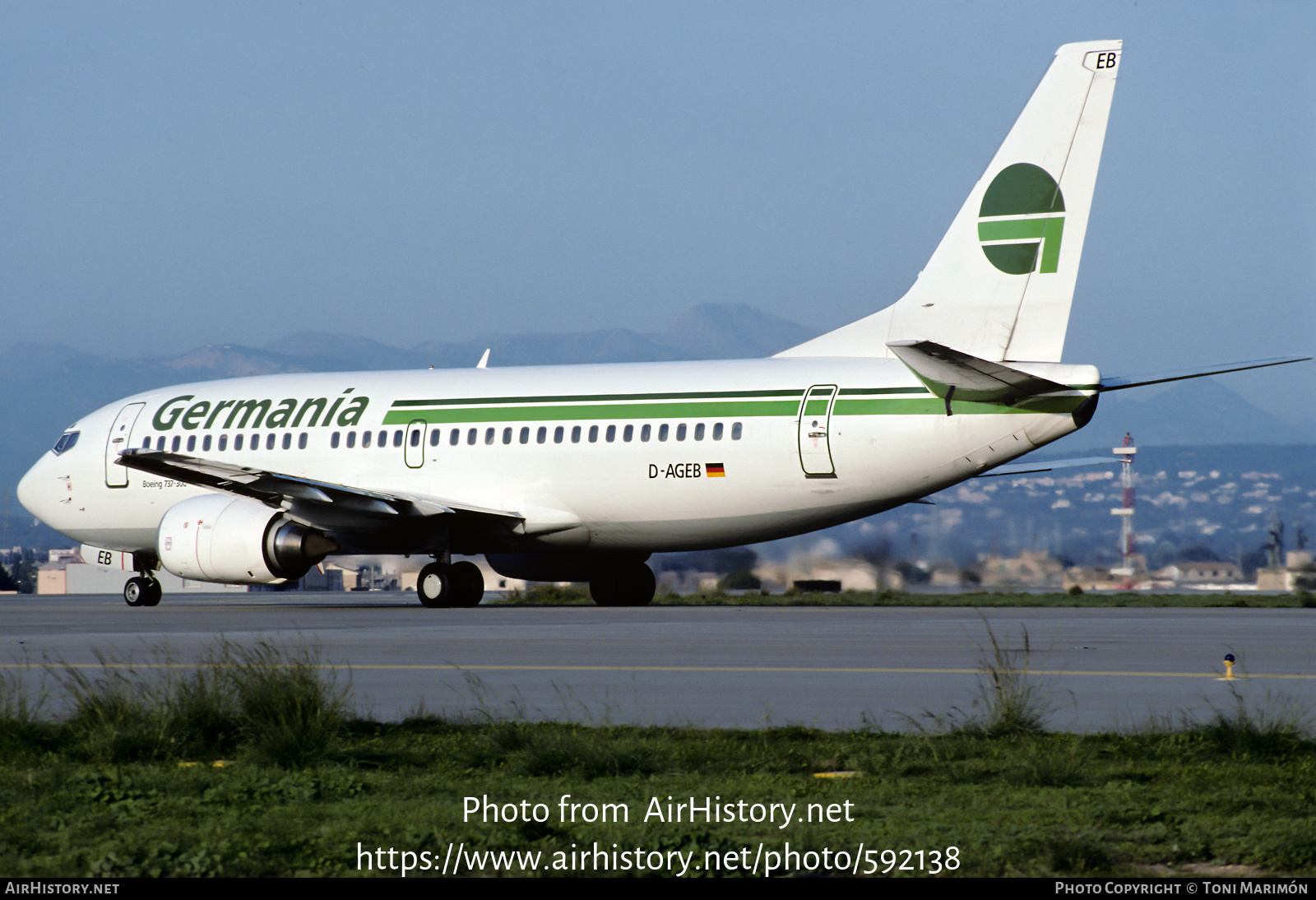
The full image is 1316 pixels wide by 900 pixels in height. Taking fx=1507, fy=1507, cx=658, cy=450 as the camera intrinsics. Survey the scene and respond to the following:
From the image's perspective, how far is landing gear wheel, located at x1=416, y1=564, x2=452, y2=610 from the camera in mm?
28859

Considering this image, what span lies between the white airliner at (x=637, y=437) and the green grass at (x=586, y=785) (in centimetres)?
1394

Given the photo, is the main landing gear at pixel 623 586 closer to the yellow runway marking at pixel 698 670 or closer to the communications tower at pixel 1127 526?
the communications tower at pixel 1127 526

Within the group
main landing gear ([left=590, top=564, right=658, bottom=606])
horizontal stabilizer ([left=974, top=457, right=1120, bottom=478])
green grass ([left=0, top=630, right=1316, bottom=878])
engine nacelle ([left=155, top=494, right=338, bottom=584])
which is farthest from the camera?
main landing gear ([left=590, top=564, right=658, bottom=606])

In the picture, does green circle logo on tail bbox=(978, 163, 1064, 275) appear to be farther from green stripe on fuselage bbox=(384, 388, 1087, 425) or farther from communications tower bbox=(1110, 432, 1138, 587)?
communications tower bbox=(1110, 432, 1138, 587)

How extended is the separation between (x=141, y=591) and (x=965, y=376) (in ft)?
61.4

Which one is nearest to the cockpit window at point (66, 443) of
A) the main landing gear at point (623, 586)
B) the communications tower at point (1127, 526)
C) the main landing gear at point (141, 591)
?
the main landing gear at point (141, 591)

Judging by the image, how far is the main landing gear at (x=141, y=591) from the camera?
106 feet

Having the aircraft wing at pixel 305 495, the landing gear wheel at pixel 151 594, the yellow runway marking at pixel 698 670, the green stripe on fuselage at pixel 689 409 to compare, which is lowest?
the yellow runway marking at pixel 698 670

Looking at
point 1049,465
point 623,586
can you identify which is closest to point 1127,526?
point 1049,465

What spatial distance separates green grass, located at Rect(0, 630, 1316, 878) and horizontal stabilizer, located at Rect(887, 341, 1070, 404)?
12.4m

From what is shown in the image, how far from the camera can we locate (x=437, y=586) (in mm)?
28891

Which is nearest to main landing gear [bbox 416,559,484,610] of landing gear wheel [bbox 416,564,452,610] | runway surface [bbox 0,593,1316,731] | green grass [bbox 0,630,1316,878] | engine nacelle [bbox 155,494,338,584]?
landing gear wheel [bbox 416,564,452,610]

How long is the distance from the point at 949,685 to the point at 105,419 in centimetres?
2558
